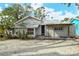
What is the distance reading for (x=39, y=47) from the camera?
345cm

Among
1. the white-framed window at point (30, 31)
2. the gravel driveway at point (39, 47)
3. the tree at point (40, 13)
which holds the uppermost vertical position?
the tree at point (40, 13)

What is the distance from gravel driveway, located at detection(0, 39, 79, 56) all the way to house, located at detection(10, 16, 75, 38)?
73 mm

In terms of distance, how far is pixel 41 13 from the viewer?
11.5ft

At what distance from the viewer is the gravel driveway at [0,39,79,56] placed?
11.2 feet

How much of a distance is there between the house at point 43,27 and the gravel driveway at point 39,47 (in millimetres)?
73

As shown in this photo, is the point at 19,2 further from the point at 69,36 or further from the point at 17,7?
the point at 69,36

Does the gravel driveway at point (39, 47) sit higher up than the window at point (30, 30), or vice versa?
the window at point (30, 30)

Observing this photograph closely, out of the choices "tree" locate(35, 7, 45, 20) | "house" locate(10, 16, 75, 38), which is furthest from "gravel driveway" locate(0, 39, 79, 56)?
"tree" locate(35, 7, 45, 20)

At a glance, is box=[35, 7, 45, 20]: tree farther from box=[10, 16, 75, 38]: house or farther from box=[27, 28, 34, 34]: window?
box=[27, 28, 34, 34]: window

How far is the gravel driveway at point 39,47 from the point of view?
134 inches

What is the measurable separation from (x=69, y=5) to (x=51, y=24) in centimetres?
27

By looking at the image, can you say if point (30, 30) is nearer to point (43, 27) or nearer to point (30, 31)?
point (30, 31)

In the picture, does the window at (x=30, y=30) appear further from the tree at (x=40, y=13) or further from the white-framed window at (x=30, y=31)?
the tree at (x=40, y=13)

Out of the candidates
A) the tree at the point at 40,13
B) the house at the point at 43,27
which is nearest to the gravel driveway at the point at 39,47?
the house at the point at 43,27
